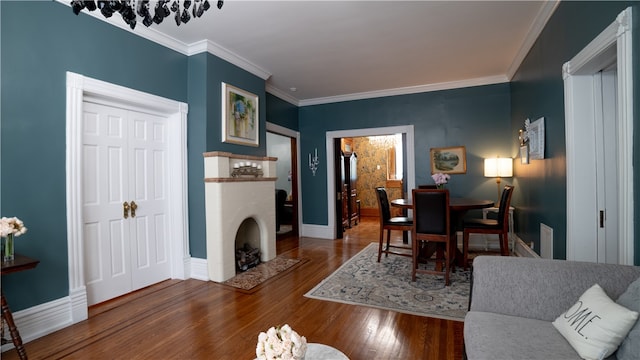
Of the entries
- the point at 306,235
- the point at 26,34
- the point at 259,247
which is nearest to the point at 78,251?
the point at 26,34

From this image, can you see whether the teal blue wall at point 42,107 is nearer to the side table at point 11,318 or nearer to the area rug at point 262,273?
the side table at point 11,318

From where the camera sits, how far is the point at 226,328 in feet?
7.82

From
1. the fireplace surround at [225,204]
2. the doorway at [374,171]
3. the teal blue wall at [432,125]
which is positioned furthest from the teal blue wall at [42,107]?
the doorway at [374,171]

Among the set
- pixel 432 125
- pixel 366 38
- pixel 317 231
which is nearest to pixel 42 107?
pixel 366 38

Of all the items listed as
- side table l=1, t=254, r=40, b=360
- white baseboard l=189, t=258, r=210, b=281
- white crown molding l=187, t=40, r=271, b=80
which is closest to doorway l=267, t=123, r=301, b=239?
white crown molding l=187, t=40, r=271, b=80

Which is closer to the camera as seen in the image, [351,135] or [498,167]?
[498,167]

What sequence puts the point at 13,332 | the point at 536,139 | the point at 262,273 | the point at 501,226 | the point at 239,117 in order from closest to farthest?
the point at 13,332 < the point at 536,139 < the point at 501,226 < the point at 262,273 < the point at 239,117

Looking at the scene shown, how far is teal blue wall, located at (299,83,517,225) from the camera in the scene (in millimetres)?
4941

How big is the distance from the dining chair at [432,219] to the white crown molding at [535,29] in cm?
191

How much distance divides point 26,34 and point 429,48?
13.1 feet

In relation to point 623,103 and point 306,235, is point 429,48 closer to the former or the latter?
point 623,103

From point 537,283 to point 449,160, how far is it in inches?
153

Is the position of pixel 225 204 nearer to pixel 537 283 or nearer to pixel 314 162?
pixel 314 162

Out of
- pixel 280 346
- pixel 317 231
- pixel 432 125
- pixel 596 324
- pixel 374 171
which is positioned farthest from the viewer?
pixel 374 171
